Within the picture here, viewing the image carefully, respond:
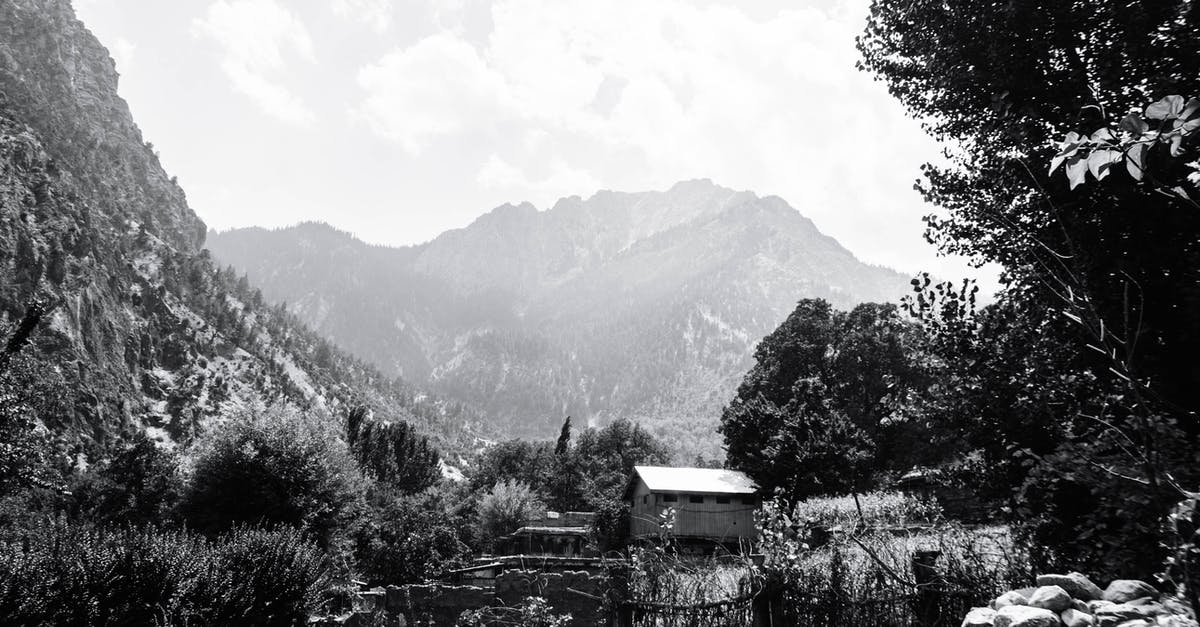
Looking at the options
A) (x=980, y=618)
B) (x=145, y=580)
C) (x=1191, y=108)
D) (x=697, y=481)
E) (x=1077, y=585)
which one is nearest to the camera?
(x=1191, y=108)

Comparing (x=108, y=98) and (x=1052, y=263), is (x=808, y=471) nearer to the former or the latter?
(x=1052, y=263)

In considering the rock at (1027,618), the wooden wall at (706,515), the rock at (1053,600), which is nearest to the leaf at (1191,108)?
the rock at (1027,618)

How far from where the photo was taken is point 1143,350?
7258 mm

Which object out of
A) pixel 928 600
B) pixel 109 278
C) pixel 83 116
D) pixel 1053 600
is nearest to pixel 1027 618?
pixel 1053 600

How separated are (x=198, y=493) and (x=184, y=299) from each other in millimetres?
119816

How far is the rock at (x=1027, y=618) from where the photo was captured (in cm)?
430

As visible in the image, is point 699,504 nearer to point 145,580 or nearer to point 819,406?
point 819,406

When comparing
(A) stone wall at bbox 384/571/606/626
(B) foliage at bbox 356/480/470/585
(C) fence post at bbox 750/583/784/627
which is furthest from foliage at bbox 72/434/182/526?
(C) fence post at bbox 750/583/784/627

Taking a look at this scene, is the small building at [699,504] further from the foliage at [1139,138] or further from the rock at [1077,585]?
the foliage at [1139,138]

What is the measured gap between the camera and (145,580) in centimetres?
1153

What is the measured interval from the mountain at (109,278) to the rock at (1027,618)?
50044mm

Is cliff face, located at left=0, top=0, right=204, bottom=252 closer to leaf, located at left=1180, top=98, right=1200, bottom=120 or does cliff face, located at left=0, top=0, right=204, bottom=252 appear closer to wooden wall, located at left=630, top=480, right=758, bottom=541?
wooden wall, located at left=630, top=480, right=758, bottom=541

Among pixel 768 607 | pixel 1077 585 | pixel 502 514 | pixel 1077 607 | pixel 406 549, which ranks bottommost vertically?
pixel 406 549

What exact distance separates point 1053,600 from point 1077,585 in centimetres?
47
